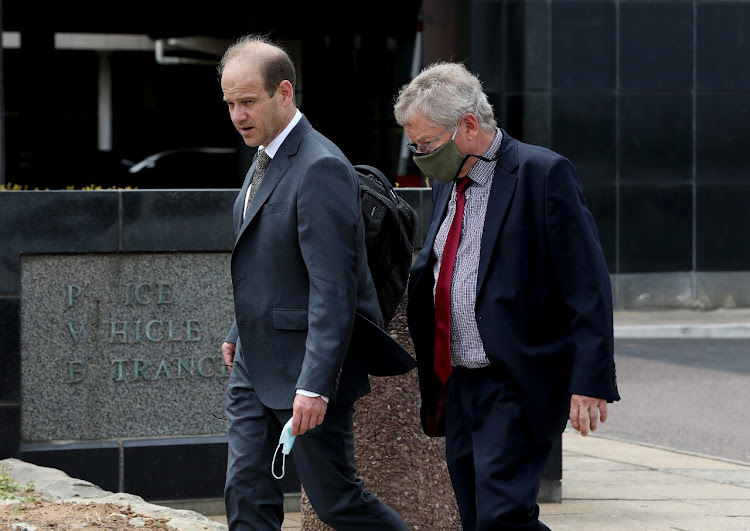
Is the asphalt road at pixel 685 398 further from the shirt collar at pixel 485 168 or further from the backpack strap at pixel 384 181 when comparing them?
the shirt collar at pixel 485 168

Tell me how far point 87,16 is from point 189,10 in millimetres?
5353

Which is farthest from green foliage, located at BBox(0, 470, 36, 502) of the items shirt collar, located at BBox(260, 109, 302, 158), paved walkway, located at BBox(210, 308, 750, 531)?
shirt collar, located at BBox(260, 109, 302, 158)

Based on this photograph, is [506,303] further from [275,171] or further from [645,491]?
[645,491]

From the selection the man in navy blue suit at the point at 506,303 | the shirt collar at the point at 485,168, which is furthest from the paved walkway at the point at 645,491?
the shirt collar at the point at 485,168

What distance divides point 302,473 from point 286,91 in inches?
46.1

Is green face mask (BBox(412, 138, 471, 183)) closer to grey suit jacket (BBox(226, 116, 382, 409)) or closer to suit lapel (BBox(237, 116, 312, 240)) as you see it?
grey suit jacket (BBox(226, 116, 382, 409))

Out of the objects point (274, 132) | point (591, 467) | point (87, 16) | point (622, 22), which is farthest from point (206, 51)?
point (274, 132)

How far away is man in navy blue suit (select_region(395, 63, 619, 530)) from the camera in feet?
11.9

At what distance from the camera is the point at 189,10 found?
2534cm

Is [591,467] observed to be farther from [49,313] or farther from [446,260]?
[446,260]

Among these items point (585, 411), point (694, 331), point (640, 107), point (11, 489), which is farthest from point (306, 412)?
point (640, 107)

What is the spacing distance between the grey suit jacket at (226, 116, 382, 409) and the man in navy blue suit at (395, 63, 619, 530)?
267 mm

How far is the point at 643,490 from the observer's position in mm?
6793

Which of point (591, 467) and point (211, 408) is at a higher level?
point (211, 408)
